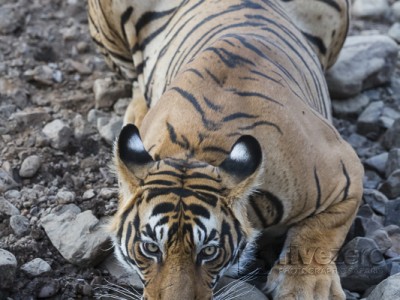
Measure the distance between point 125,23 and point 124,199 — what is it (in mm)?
2238

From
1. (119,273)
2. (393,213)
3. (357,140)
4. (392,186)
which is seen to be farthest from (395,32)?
(119,273)

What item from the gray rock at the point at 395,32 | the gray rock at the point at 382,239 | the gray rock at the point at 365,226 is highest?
the gray rock at the point at 382,239

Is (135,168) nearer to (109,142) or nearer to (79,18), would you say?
(109,142)

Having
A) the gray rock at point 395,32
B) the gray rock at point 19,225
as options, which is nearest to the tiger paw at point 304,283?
the gray rock at point 19,225

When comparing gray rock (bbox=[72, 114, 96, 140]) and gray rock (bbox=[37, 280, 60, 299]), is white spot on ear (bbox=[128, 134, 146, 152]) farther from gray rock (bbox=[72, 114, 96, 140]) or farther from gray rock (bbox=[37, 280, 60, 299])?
gray rock (bbox=[72, 114, 96, 140])

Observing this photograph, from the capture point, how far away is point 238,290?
151 inches

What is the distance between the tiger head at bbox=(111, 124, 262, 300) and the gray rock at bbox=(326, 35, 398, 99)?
2.38 m

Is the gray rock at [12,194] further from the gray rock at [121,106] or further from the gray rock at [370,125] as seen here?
the gray rock at [370,125]

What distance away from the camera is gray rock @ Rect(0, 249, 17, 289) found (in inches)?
153

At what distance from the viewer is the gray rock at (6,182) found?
4.68m

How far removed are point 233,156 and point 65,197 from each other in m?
1.41

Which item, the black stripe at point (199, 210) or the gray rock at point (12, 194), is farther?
the gray rock at point (12, 194)

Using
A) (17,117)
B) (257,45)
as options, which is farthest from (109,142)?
(257,45)

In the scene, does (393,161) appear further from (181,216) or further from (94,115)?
(181,216)
